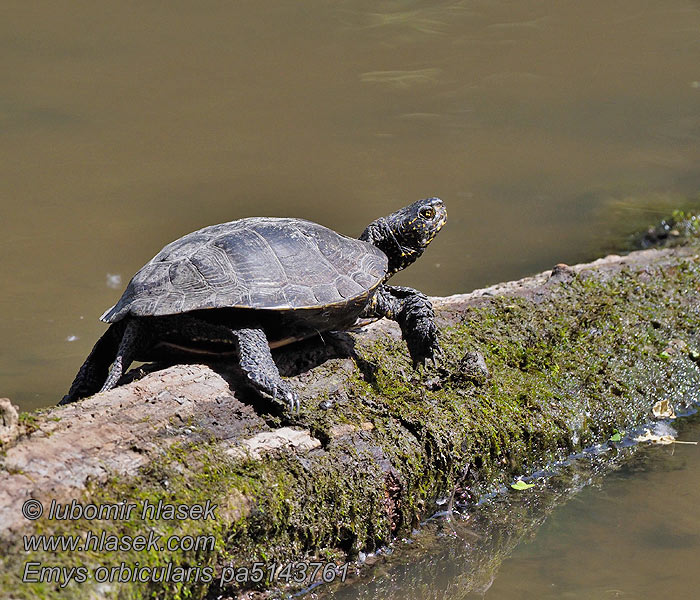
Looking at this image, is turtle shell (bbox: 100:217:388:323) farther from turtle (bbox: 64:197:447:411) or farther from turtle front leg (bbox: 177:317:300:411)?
turtle front leg (bbox: 177:317:300:411)

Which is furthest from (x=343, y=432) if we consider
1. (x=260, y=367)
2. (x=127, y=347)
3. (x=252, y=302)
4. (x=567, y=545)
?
(x=567, y=545)

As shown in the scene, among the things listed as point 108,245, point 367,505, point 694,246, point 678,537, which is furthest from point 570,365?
point 108,245

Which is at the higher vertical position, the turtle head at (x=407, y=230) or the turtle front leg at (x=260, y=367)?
the turtle head at (x=407, y=230)

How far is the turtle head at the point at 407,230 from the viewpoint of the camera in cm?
→ 482

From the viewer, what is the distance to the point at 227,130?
10.4 meters

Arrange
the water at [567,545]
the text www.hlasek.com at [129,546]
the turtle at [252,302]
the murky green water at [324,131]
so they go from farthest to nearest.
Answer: the murky green water at [324,131] → the turtle at [252,302] → the water at [567,545] → the text www.hlasek.com at [129,546]

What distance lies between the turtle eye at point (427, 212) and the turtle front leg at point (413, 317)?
2.04 ft

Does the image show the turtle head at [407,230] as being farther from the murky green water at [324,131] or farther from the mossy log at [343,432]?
the murky green water at [324,131]

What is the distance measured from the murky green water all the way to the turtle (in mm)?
1802

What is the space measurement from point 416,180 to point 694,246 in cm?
391

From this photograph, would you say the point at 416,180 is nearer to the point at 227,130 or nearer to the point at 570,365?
the point at 227,130

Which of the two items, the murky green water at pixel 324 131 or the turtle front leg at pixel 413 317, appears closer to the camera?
the turtle front leg at pixel 413 317

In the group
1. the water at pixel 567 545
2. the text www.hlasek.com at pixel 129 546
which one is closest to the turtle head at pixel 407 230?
the water at pixel 567 545

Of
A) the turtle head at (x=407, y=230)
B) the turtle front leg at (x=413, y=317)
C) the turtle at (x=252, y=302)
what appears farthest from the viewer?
the turtle head at (x=407, y=230)
